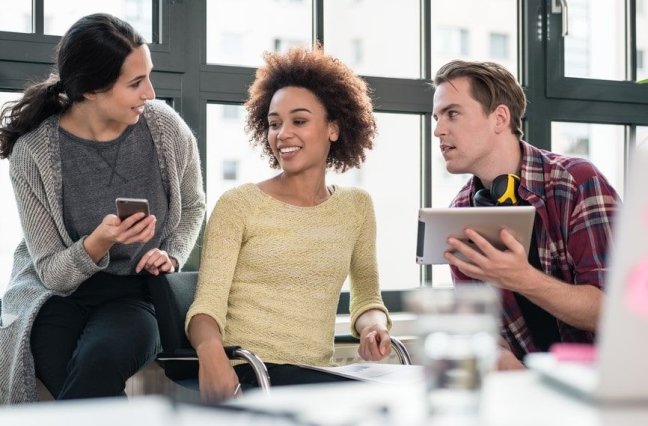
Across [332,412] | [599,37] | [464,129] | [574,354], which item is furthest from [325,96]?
[332,412]

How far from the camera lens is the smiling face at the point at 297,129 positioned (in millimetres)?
2520

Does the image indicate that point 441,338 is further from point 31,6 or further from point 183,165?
point 31,6

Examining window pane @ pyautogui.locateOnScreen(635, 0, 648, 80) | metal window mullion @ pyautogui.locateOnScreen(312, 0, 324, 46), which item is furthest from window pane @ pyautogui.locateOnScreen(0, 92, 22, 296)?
window pane @ pyautogui.locateOnScreen(635, 0, 648, 80)

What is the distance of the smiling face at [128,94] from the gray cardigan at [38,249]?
11cm

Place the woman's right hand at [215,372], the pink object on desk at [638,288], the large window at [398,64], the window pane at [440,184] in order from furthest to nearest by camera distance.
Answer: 1. the window pane at [440,184]
2. the large window at [398,64]
3. the woman's right hand at [215,372]
4. the pink object on desk at [638,288]

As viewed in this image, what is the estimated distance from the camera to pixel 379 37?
333 centimetres

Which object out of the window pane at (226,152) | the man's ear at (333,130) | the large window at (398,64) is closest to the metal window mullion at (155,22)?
the large window at (398,64)

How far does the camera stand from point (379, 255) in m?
3.37

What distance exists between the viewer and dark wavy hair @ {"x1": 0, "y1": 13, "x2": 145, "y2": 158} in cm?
241

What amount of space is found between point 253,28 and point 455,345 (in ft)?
8.03

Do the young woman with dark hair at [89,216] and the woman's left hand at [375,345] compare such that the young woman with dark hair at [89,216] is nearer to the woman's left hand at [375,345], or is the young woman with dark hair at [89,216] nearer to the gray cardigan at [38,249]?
the gray cardigan at [38,249]

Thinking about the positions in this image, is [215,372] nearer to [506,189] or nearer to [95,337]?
[95,337]

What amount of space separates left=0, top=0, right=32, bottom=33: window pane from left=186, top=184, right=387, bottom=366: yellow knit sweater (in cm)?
94

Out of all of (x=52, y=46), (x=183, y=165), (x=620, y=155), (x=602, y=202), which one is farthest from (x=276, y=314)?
(x=620, y=155)
